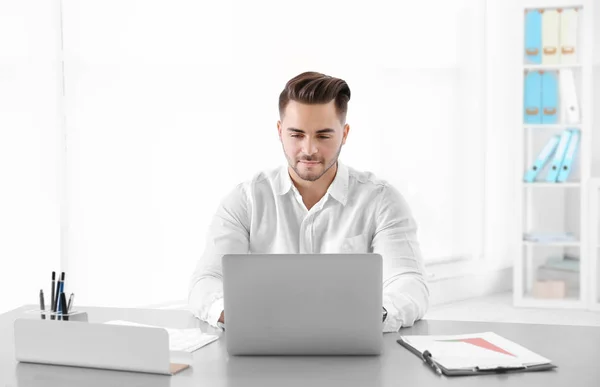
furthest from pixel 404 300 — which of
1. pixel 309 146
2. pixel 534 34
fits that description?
pixel 534 34

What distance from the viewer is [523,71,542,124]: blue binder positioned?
15.0 ft

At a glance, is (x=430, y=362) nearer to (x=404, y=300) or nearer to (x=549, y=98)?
(x=404, y=300)

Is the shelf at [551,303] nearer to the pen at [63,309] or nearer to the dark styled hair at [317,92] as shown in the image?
the dark styled hair at [317,92]

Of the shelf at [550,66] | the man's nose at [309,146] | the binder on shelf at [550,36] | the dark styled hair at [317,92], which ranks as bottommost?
the man's nose at [309,146]

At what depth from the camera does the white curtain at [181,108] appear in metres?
3.71

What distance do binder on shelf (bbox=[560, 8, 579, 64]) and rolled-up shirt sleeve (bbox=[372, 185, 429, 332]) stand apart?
110 inches

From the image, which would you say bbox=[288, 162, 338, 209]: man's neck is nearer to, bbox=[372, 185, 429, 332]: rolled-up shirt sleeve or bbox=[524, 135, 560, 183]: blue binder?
bbox=[372, 185, 429, 332]: rolled-up shirt sleeve

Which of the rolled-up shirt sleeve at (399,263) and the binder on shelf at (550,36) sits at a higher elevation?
the binder on shelf at (550,36)

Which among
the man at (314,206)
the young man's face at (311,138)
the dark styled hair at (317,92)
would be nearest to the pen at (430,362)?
the man at (314,206)

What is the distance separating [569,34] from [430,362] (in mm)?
3805

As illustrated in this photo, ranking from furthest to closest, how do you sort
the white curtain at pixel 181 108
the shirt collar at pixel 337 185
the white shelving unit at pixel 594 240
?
the white shelving unit at pixel 594 240 < the white curtain at pixel 181 108 < the shirt collar at pixel 337 185

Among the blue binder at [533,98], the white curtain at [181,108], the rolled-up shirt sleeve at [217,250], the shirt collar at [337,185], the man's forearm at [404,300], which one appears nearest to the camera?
the man's forearm at [404,300]

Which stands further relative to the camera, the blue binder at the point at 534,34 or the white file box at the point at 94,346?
the blue binder at the point at 534,34

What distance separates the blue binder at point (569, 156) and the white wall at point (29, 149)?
3189 mm
